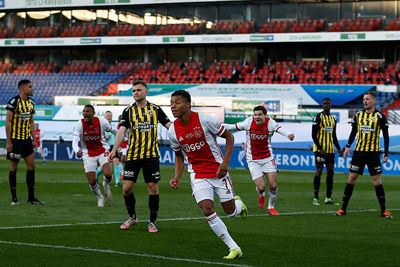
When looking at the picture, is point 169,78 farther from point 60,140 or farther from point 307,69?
point 60,140

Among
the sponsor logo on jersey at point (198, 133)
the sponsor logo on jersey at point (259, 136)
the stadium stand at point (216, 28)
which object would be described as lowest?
the sponsor logo on jersey at point (259, 136)

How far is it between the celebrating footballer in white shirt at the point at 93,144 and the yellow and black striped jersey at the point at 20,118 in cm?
102

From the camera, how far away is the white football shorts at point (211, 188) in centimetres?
844

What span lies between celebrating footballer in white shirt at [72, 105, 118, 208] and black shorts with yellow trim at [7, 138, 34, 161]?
0.97 metres

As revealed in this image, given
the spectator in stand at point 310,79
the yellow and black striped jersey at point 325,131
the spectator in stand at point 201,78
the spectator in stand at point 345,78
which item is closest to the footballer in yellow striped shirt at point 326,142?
the yellow and black striped jersey at point 325,131

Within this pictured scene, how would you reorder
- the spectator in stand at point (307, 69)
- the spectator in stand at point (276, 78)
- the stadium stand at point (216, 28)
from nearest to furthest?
the spectator in stand at point (276, 78) → the stadium stand at point (216, 28) → the spectator in stand at point (307, 69)

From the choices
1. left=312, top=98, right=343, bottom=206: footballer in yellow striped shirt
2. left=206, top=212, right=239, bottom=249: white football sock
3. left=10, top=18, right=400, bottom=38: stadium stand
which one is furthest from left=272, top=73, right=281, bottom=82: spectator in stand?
left=206, top=212, right=239, bottom=249: white football sock

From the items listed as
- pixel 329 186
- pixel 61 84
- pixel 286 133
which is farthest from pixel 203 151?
pixel 61 84

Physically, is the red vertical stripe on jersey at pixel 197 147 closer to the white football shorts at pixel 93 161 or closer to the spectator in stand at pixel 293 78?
the white football shorts at pixel 93 161

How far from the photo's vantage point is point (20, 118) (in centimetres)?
1390

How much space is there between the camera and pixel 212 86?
1772 inches

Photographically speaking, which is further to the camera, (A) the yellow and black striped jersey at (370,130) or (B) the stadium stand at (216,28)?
(B) the stadium stand at (216,28)

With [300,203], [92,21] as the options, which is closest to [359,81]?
[92,21]

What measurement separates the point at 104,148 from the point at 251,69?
3494 cm
